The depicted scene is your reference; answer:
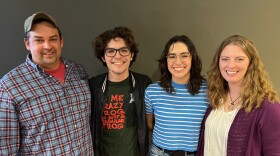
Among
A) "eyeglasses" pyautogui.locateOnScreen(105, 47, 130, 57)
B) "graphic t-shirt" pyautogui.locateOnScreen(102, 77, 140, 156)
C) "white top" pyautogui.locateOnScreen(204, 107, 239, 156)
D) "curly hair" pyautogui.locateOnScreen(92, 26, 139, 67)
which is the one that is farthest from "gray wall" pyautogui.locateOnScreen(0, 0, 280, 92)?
"white top" pyautogui.locateOnScreen(204, 107, 239, 156)

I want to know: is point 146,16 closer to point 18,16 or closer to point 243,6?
point 243,6

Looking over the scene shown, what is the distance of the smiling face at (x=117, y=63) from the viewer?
172 cm

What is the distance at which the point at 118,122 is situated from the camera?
1.78 m

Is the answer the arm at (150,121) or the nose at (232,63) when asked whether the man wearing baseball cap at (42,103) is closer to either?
the arm at (150,121)

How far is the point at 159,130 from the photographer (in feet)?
5.67

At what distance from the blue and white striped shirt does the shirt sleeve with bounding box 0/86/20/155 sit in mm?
910

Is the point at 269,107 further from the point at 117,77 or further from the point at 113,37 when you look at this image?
the point at 113,37

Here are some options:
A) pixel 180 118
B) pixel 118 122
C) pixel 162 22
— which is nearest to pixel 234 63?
pixel 180 118

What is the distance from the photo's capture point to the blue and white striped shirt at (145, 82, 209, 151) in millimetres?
1657

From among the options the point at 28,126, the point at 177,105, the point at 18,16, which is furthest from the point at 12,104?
the point at 177,105

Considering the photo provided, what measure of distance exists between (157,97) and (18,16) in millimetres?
1233

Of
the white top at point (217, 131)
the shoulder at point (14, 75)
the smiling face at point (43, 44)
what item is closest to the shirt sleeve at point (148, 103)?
the white top at point (217, 131)

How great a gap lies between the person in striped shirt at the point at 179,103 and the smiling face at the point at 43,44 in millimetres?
744

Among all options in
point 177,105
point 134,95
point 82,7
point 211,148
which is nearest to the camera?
point 211,148
